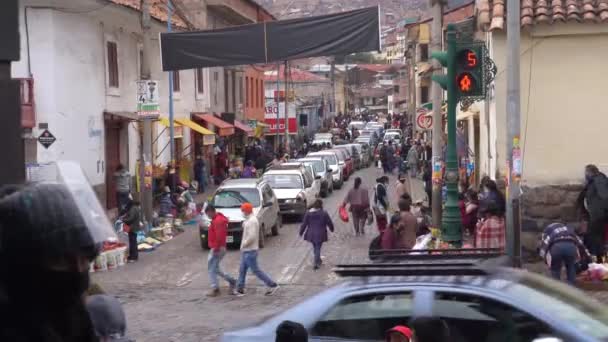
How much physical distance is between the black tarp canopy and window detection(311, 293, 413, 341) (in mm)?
15542

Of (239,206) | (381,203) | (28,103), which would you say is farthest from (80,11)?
(381,203)

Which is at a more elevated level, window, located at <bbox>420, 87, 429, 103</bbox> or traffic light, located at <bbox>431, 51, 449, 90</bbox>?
window, located at <bbox>420, 87, 429, 103</bbox>

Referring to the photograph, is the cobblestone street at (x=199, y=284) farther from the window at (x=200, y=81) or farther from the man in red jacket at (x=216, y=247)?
the window at (x=200, y=81)

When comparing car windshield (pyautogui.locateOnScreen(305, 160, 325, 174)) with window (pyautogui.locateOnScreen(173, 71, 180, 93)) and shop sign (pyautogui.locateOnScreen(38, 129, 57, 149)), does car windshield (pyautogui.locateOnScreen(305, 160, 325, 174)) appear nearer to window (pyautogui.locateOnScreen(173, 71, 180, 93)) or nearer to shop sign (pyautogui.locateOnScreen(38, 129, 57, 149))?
window (pyautogui.locateOnScreen(173, 71, 180, 93))

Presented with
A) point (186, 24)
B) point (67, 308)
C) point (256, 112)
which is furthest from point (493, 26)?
point (256, 112)

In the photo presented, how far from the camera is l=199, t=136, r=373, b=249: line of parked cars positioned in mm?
22453

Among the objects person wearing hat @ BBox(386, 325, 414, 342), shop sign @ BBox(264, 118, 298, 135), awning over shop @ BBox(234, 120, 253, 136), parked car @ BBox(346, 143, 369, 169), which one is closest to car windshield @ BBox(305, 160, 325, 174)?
awning over shop @ BBox(234, 120, 253, 136)

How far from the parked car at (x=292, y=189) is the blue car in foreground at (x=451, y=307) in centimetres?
2043

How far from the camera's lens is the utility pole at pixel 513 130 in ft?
45.2

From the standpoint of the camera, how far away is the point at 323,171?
123ft

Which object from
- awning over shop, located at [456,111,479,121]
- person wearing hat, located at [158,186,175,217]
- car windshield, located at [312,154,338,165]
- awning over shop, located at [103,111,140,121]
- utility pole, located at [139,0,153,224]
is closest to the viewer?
utility pole, located at [139,0,153,224]

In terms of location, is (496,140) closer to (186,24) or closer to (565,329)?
(565,329)

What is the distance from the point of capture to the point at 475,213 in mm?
18906

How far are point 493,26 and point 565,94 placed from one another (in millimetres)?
1933
